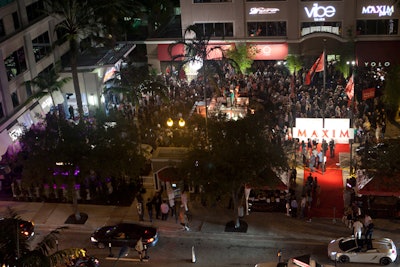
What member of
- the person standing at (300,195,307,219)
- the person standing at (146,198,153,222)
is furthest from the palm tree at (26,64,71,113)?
the person standing at (300,195,307,219)

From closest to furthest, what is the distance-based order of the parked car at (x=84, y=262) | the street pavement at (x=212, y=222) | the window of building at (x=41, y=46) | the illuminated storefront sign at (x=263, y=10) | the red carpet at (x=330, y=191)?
the parked car at (x=84, y=262) < the street pavement at (x=212, y=222) < the red carpet at (x=330, y=191) < the window of building at (x=41, y=46) < the illuminated storefront sign at (x=263, y=10)

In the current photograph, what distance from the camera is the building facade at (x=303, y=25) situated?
172 feet

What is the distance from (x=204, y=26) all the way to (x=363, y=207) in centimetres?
2758

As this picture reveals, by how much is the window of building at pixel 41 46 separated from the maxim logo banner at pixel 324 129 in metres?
22.7

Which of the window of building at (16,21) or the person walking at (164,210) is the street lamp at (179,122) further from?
the window of building at (16,21)

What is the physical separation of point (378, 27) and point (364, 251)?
29162 millimetres

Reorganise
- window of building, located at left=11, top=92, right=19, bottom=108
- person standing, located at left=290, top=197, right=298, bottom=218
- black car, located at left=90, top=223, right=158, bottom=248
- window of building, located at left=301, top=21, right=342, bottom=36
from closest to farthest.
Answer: black car, located at left=90, top=223, right=158, bottom=248
person standing, located at left=290, top=197, right=298, bottom=218
window of building, located at left=11, top=92, right=19, bottom=108
window of building, located at left=301, top=21, right=342, bottom=36

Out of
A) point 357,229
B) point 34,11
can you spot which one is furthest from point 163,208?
point 34,11

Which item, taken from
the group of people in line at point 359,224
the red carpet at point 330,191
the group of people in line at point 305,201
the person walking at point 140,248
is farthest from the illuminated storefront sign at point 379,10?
the person walking at point 140,248

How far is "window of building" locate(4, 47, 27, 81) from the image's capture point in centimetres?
4600

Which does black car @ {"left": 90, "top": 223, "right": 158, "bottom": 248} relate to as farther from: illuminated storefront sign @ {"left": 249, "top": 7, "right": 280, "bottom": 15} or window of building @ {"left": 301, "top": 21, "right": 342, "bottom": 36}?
window of building @ {"left": 301, "top": 21, "right": 342, "bottom": 36}

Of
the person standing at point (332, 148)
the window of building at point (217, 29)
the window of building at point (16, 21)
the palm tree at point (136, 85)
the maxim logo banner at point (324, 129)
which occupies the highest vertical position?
the window of building at point (16, 21)

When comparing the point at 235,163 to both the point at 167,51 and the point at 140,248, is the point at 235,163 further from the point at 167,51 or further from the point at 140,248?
the point at 167,51

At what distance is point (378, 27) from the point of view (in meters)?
52.8
